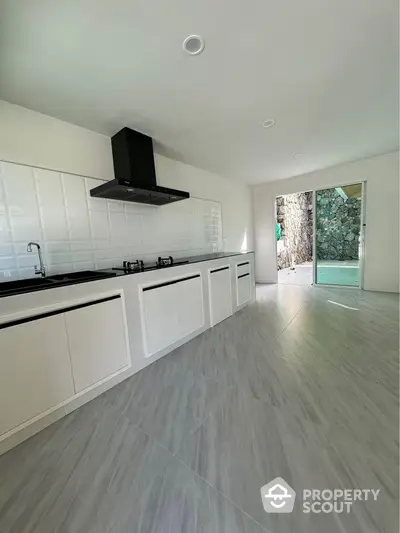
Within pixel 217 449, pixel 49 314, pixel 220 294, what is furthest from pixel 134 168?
pixel 217 449

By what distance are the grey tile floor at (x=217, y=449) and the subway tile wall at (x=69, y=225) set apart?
4.58 feet

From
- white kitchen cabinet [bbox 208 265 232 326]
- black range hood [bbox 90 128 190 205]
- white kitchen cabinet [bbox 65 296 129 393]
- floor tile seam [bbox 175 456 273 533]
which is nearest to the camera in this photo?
floor tile seam [bbox 175 456 273 533]

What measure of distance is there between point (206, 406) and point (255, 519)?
0.70 meters

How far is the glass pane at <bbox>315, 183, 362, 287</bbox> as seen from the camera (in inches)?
182

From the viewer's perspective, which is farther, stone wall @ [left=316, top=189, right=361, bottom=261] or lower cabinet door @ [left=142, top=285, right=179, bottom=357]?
stone wall @ [left=316, top=189, right=361, bottom=261]

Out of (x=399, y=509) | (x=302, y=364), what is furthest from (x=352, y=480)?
(x=302, y=364)

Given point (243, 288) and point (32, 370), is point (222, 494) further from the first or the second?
point (243, 288)

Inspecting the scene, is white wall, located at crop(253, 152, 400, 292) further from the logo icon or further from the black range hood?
the logo icon

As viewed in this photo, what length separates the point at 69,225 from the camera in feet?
7.59

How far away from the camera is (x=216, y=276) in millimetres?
3160

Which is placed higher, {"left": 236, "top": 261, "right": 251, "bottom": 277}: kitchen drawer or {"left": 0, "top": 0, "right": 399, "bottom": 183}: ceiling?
{"left": 0, "top": 0, "right": 399, "bottom": 183}: ceiling

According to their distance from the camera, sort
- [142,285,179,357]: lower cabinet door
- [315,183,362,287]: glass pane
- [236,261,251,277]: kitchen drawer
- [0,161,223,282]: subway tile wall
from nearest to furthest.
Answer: [0,161,223,282]: subway tile wall
[142,285,179,357]: lower cabinet door
[236,261,251,277]: kitchen drawer
[315,183,362,287]: glass pane

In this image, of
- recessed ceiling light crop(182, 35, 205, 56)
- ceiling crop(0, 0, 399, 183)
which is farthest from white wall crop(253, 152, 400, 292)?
recessed ceiling light crop(182, 35, 205, 56)

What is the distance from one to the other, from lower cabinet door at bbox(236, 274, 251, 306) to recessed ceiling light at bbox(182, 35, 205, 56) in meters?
2.83
